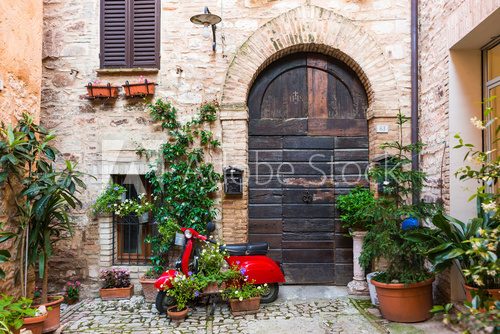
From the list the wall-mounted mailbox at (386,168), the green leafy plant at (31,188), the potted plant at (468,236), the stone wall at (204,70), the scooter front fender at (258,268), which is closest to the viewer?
the potted plant at (468,236)

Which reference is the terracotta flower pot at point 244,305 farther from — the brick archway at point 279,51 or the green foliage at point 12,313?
the green foliage at point 12,313

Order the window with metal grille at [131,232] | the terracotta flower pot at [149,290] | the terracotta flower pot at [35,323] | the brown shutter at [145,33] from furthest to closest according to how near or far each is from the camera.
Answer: the window with metal grille at [131,232] → the brown shutter at [145,33] → the terracotta flower pot at [149,290] → the terracotta flower pot at [35,323]

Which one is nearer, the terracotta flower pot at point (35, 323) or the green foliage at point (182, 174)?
the terracotta flower pot at point (35, 323)

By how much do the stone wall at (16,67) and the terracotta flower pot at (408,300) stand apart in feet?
13.8

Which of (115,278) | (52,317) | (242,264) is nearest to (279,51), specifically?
(242,264)

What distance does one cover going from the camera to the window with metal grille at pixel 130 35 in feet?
18.0

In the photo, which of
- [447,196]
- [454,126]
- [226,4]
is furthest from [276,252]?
[226,4]

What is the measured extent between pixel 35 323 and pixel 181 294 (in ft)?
4.89

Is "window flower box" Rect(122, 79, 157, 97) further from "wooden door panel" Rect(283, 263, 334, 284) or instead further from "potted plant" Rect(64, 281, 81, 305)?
"wooden door panel" Rect(283, 263, 334, 284)

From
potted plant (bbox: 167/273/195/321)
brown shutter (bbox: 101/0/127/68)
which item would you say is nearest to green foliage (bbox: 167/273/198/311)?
potted plant (bbox: 167/273/195/321)

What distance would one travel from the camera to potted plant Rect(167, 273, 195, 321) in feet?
14.2

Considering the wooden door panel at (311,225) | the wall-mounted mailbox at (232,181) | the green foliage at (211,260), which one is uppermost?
the wall-mounted mailbox at (232,181)

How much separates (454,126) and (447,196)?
2.72 ft

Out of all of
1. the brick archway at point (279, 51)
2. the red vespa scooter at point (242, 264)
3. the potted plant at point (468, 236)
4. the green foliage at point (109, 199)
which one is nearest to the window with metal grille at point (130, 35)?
the brick archway at point (279, 51)
